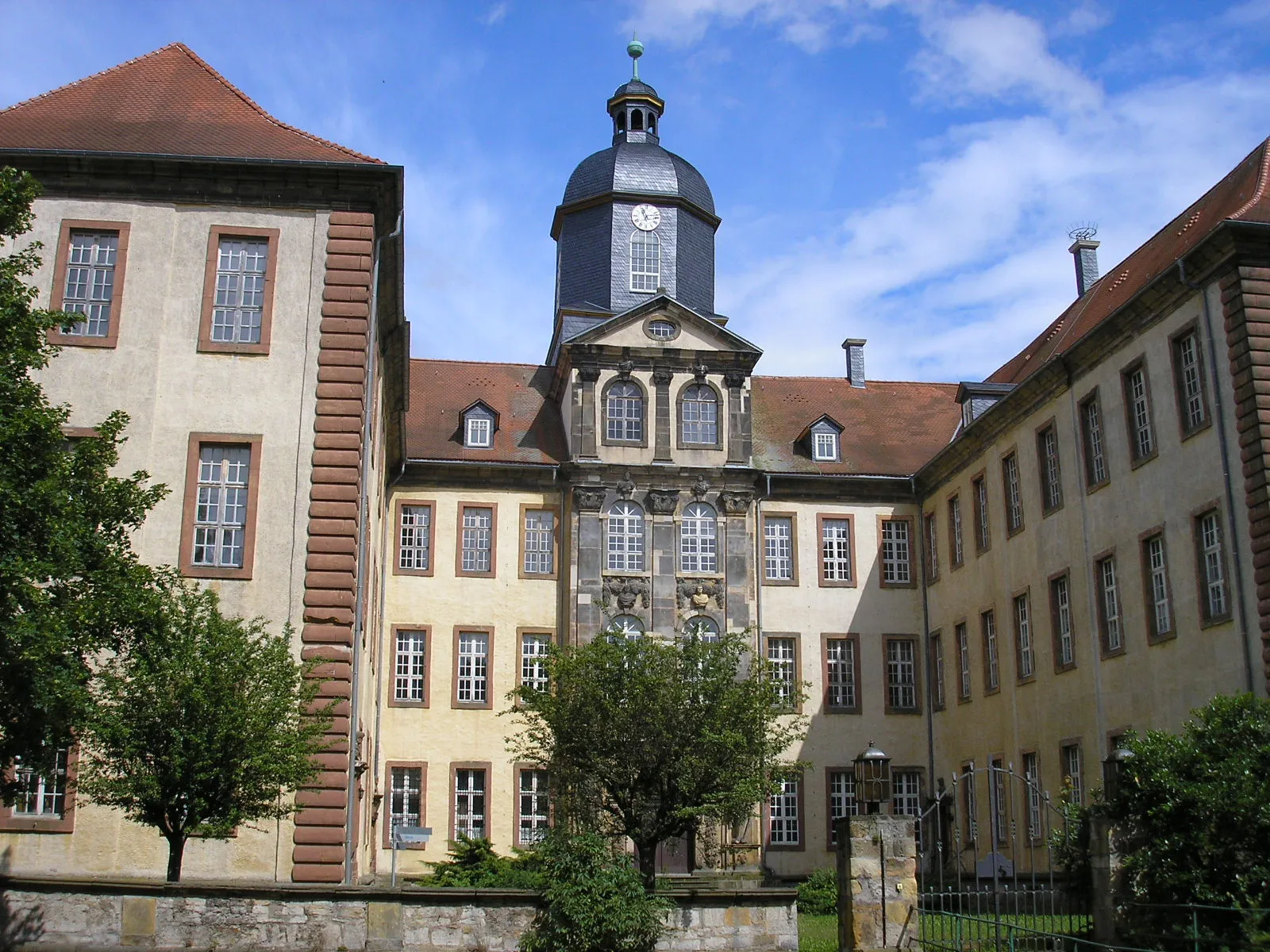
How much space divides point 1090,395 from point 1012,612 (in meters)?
5.34

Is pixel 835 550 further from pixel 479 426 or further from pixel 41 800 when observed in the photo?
pixel 41 800

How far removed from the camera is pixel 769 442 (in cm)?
3694

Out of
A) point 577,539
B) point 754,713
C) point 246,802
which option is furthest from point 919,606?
point 246,802

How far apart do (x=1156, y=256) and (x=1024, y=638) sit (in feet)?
27.2

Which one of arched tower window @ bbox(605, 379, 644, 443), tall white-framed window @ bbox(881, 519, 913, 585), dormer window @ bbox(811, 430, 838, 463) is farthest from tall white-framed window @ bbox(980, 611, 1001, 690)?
arched tower window @ bbox(605, 379, 644, 443)

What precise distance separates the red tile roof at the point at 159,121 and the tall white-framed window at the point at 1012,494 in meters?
15.8

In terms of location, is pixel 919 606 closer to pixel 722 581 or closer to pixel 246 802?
pixel 722 581

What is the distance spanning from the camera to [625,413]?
34906mm

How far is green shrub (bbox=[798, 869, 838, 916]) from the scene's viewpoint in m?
28.5

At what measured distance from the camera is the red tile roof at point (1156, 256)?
80.8 ft

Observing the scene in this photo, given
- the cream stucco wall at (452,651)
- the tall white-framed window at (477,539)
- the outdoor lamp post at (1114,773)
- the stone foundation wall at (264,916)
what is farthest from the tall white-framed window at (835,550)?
the stone foundation wall at (264,916)

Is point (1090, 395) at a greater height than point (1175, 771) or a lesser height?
greater

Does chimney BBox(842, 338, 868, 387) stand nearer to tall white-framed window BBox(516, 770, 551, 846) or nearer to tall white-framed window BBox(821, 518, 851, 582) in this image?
tall white-framed window BBox(821, 518, 851, 582)

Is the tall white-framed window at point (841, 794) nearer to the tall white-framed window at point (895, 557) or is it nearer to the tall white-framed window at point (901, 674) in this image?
the tall white-framed window at point (901, 674)
